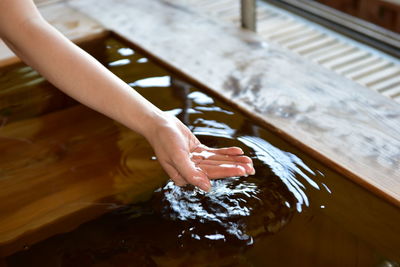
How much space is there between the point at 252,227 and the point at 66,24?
5.48 feet

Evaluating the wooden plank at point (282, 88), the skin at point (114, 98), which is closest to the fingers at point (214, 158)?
the skin at point (114, 98)

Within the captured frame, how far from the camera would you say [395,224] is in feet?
4.23

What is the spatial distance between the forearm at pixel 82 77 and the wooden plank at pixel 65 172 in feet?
0.69

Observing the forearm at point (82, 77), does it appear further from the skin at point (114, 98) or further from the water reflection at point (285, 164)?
the water reflection at point (285, 164)

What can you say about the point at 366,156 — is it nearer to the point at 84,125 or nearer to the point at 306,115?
the point at 306,115

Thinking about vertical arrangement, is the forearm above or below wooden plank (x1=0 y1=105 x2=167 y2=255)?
above

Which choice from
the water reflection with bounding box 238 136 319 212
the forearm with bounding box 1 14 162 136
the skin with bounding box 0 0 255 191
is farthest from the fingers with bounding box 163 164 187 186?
the water reflection with bounding box 238 136 319 212

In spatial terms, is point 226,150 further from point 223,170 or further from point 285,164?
point 285,164

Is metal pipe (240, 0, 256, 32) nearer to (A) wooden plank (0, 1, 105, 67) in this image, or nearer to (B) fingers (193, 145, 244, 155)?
(A) wooden plank (0, 1, 105, 67)

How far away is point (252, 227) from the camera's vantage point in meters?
1.33

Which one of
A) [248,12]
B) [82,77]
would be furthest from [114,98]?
[248,12]

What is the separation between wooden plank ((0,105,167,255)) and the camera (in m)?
1.44

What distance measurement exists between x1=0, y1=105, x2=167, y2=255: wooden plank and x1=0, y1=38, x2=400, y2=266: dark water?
4 cm

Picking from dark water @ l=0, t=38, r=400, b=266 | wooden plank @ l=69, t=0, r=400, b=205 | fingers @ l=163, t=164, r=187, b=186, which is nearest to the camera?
dark water @ l=0, t=38, r=400, b=266
